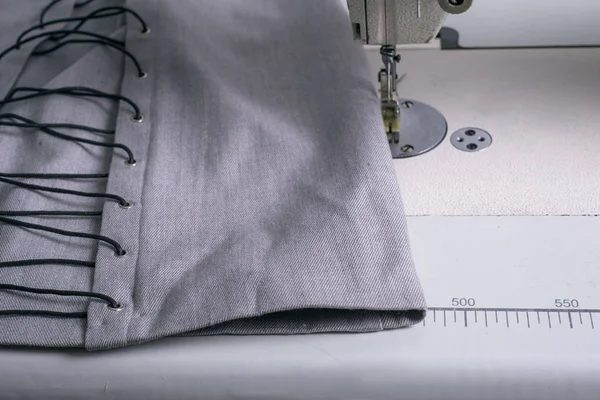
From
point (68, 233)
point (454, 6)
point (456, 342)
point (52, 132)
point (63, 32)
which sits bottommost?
point (456, 342)

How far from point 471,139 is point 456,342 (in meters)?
0.35

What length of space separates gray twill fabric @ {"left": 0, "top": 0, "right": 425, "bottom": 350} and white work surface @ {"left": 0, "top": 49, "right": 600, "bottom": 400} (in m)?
0.02

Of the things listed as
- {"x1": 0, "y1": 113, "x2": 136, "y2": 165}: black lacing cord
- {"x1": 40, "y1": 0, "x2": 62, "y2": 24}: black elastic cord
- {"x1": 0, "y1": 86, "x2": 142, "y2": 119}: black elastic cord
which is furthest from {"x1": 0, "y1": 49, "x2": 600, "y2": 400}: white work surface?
{"x1": 40, "y1": 0, "x2": 62, "y2": 24}: black elastic cord

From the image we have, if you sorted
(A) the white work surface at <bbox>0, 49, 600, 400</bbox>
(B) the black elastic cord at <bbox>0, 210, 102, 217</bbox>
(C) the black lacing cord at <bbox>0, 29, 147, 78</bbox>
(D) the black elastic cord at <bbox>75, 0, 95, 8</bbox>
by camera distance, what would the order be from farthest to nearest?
(D) the black elastic cord at <bbox>75, 0, 95, 8</bbox>
(C) the black lacing cord at <bbox>0, 29, 147, 78</bbox>
(B) the black elastic cord at <bbox>0, 210, 102, 217</bbox>
(A) the white work surface at <bbox>0, 49, 600, 400</bbox>

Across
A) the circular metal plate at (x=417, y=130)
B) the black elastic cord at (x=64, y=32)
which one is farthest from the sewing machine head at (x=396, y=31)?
the black elastic cord at (x=64, y=32)

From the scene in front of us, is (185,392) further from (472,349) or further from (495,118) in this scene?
(495,118)

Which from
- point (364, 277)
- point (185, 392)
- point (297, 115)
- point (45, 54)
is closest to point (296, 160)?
point (297, 115)

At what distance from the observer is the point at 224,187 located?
90cm

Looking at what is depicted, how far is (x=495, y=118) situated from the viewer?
1.06 metres

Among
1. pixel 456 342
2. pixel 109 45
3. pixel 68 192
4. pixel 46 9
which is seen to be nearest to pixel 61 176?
pixel 68 192

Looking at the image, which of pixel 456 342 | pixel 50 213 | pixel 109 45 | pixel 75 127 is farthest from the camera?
pixel 109 45

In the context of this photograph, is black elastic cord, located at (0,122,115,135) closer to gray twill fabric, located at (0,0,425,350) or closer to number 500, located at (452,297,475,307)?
gray twill fabric, located at (0,0,425,350)

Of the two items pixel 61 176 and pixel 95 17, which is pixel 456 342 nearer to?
pixel 61 176

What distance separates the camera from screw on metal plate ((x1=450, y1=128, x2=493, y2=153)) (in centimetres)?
101
